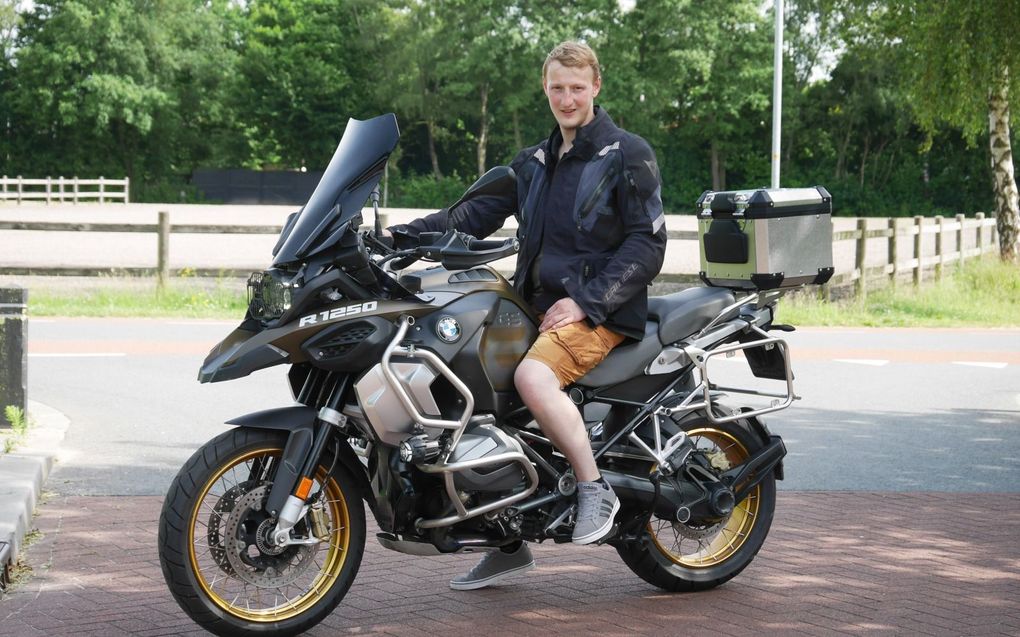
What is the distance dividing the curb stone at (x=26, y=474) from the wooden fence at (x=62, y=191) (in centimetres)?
4962

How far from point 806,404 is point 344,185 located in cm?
697

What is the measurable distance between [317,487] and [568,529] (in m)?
0.93

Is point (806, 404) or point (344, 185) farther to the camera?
point (806, 404)

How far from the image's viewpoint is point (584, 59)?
4895 mm

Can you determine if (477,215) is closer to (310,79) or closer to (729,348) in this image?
(729,348)

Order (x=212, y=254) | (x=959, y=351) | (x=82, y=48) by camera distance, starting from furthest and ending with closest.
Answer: (x=82, y=48) < (x=212, y=254) < (x=959, y=351)

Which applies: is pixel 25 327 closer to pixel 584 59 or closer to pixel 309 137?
pixel 584 59

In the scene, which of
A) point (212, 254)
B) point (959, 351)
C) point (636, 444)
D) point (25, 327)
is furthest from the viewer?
point (212, 254)

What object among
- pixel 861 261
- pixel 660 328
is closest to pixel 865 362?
pixel 861 261

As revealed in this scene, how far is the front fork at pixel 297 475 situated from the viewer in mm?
4453

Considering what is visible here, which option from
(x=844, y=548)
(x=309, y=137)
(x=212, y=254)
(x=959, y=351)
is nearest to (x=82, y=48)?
(x=309, y=137)

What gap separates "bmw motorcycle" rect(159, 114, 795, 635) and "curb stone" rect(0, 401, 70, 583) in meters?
1.42

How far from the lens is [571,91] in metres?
4.89

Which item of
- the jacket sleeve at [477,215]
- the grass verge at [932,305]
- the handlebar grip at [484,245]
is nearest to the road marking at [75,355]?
the grass verge at [932,305]
